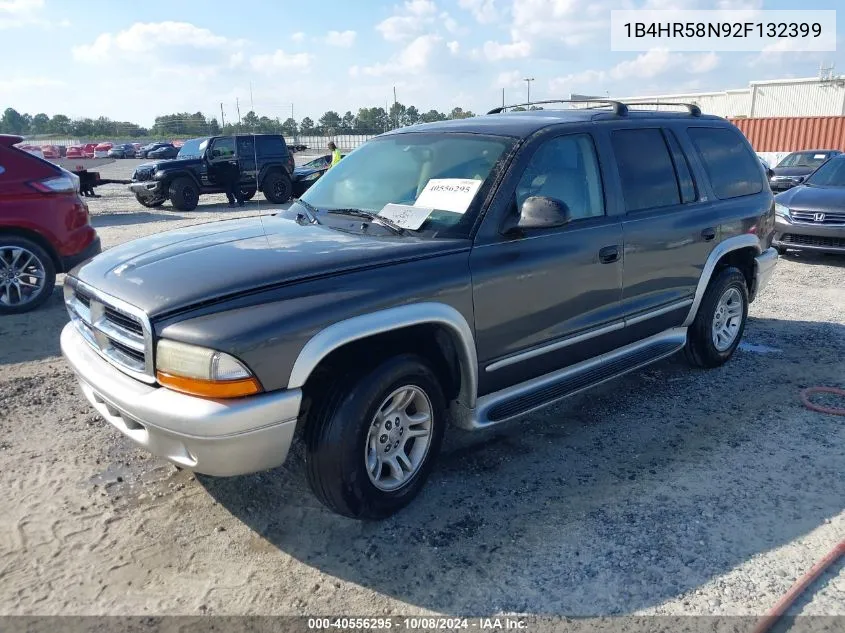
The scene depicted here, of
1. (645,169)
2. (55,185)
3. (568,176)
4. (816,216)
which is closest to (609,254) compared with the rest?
(568,176)

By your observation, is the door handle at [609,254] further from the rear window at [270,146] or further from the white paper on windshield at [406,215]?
the rear window at [270,146]

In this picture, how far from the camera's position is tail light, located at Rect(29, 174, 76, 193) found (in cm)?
655

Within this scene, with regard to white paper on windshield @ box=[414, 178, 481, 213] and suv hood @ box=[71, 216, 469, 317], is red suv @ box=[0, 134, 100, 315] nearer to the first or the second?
suv hood @ box=[71, 216, 469, 317]

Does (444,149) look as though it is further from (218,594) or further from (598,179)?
(218,594)

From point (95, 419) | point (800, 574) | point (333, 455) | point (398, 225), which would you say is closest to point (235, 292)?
point (333, 455)

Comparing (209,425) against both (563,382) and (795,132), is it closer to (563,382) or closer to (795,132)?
(563,382)

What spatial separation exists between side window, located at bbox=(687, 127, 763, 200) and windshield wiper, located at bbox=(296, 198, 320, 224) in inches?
109

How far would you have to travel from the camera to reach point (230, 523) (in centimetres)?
321

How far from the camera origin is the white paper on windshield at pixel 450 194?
347 cm

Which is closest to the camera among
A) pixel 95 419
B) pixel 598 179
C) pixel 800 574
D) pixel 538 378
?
pixel 800 574

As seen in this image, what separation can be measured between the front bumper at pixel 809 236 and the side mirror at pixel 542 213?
7378 mm

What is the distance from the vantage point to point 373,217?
365 cm

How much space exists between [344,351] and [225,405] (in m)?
0.63

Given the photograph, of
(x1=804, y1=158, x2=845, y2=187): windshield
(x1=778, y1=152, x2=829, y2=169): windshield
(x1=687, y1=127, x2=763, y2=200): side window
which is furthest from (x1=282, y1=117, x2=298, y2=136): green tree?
(x1=687, y1=127, x2=763, y2=200): side window
